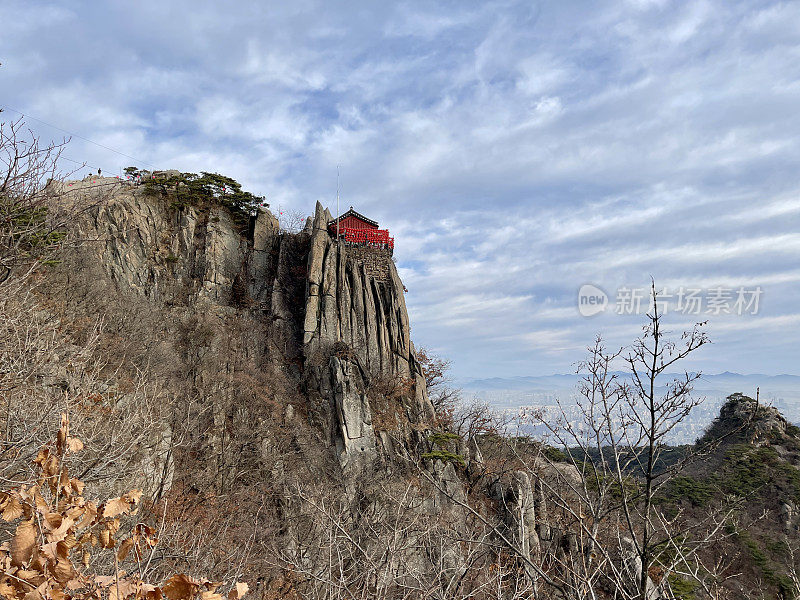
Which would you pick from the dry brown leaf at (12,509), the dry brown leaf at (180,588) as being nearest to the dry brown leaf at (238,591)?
the dry brown leaf at (180,588)

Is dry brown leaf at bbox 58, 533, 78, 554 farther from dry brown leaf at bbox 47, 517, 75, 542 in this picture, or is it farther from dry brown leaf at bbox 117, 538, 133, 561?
dry brown leaf at bbox 117, 538, 133, 561

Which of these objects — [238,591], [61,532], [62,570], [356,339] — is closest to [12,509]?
[61,532]

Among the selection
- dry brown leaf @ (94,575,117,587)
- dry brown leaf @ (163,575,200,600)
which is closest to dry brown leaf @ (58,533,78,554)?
dry brown leaf @ (94,575,117,587)

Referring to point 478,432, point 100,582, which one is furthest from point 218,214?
point 100,582

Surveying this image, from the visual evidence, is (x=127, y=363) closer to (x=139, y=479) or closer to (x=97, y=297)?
(x=97, y=297)

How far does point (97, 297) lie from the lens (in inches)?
810

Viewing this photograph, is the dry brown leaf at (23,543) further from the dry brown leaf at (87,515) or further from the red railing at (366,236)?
the red railing at (366,236)

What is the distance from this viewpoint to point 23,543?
227 centimetres

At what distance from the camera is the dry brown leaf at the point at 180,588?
229 cm

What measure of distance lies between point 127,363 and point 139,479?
5971 mm

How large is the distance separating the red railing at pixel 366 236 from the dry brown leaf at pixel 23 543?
2822 centimetres

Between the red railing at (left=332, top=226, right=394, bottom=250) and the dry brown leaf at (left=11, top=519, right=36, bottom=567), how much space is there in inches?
1111

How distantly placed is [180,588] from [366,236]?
93.8 feet

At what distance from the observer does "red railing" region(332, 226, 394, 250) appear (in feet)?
98.7
